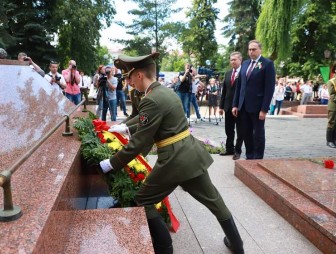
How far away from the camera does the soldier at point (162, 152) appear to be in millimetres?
2246

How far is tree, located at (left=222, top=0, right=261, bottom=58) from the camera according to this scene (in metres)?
34.9

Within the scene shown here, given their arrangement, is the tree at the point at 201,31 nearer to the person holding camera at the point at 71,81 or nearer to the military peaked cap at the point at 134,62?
the person holding camera at the point at 71,81

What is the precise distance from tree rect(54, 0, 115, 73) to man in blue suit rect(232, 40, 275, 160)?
20711 millimetres

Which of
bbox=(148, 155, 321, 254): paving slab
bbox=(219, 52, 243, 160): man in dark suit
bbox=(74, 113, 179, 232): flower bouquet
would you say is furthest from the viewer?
bbox=(219, 52, 243, 160): man in dark suit

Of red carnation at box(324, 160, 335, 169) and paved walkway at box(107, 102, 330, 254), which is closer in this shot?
paved walkway at box(107, 102, 330, 254)

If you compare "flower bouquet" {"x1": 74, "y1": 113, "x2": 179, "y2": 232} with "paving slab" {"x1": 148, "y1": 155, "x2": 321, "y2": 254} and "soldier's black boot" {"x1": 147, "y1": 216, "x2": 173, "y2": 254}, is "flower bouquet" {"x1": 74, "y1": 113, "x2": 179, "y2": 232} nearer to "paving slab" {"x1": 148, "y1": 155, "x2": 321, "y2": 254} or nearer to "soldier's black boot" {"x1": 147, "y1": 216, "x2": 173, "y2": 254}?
"paving slab" {"x1": 148, "y1": 155, "x2": 321, "y2": 254}

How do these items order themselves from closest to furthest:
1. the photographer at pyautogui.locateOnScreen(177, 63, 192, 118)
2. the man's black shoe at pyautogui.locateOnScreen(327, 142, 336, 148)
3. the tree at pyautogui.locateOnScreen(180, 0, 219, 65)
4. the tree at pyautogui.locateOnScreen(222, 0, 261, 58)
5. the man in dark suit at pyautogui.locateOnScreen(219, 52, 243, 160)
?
1. the man in dark suit at pyautogui.locateOnScreen(219, 52, 243, 160)
2. the man's black shoe at pyautogui.locateOnScreen(327, 142, 336, 148)
3. the photographer at pyautogui.locateOnScreen(177, 63, 192, 118)
4. the tree at pyautogui.locateOnScreen(180, 0, 219, 65)
5. the tree at pyautogui.locateOnScreen(222, 0, 261, 58)

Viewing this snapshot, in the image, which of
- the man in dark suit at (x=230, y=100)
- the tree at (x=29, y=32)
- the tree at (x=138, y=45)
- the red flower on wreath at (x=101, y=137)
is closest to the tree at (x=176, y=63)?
the tree at (x=138, y=45)

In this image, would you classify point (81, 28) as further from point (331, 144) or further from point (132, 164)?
point (132, 164)

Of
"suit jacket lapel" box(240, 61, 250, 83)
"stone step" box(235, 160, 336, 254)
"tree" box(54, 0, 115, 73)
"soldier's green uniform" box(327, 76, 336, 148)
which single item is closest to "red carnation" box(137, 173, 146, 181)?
"stone step" box(235, 160, 336, 254)

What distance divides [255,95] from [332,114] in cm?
299

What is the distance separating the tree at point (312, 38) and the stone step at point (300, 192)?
23.3 metres

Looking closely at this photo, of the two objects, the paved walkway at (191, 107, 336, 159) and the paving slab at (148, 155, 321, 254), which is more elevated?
the paved walkway at (191, 107, 336, 159)

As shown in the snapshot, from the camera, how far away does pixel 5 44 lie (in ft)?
54.2
